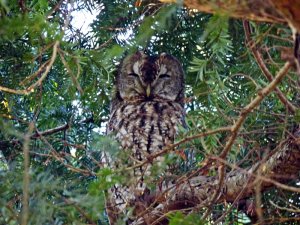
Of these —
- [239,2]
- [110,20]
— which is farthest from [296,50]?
[110,20]

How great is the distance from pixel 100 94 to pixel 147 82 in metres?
0.59

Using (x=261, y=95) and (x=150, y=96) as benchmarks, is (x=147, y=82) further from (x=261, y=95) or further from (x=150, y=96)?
(x=261, y=95)

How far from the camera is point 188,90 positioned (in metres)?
3.24

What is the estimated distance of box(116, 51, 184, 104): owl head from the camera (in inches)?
125

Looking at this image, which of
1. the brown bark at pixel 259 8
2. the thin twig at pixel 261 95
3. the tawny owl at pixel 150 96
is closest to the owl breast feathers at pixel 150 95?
the tawny owl at pixel 150 96

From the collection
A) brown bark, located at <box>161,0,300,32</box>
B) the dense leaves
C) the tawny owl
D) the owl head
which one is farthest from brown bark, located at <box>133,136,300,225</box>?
the owl head

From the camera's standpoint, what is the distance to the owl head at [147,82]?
3174mm

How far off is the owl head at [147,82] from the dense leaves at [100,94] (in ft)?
0.21

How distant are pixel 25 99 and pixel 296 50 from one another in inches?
74.9

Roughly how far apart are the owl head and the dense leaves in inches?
2.5

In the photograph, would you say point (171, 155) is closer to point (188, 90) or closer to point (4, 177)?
point (4, 177)

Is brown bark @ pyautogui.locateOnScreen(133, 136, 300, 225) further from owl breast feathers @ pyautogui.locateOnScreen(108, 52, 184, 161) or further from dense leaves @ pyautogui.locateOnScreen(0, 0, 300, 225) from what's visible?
owl breast feathers @ pyautogui.locateOnScreen(108, 52, 184, 161)

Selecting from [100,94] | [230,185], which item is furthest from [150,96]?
[230,185]

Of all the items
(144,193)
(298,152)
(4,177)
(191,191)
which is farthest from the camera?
(144,193)
